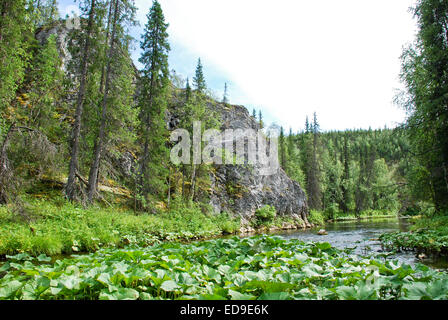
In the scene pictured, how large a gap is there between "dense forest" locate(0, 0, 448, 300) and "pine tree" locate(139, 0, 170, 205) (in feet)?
0.34

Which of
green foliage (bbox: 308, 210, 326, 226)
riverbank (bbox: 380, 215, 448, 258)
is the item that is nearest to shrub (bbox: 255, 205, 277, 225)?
green foliage (bbox: 308, 210, 326, 226)

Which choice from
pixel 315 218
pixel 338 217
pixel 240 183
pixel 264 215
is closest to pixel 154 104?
pixel 240 183

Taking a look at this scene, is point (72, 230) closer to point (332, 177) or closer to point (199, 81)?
point (199, 81)

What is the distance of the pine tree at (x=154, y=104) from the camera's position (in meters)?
18.5

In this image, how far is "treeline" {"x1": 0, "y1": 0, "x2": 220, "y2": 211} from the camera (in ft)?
30.6

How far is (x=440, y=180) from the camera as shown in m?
14.1

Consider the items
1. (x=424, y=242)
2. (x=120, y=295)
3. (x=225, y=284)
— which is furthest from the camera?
(x=424, y=242)

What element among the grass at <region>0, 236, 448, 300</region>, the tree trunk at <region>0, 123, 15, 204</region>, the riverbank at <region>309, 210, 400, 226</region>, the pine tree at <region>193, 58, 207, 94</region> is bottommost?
the riverbank at <region>309, 210, 400, 226</region>

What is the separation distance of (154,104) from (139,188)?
21.0 ft

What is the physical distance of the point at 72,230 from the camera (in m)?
9.80

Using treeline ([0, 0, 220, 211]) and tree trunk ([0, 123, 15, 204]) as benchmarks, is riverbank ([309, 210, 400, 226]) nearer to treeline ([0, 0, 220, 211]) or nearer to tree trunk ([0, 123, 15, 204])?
treeline ([0, 0, 220, 211])

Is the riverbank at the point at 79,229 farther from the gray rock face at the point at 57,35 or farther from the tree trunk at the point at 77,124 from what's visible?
the gray rock face at the point at 57,35

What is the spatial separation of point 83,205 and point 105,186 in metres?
5.74
